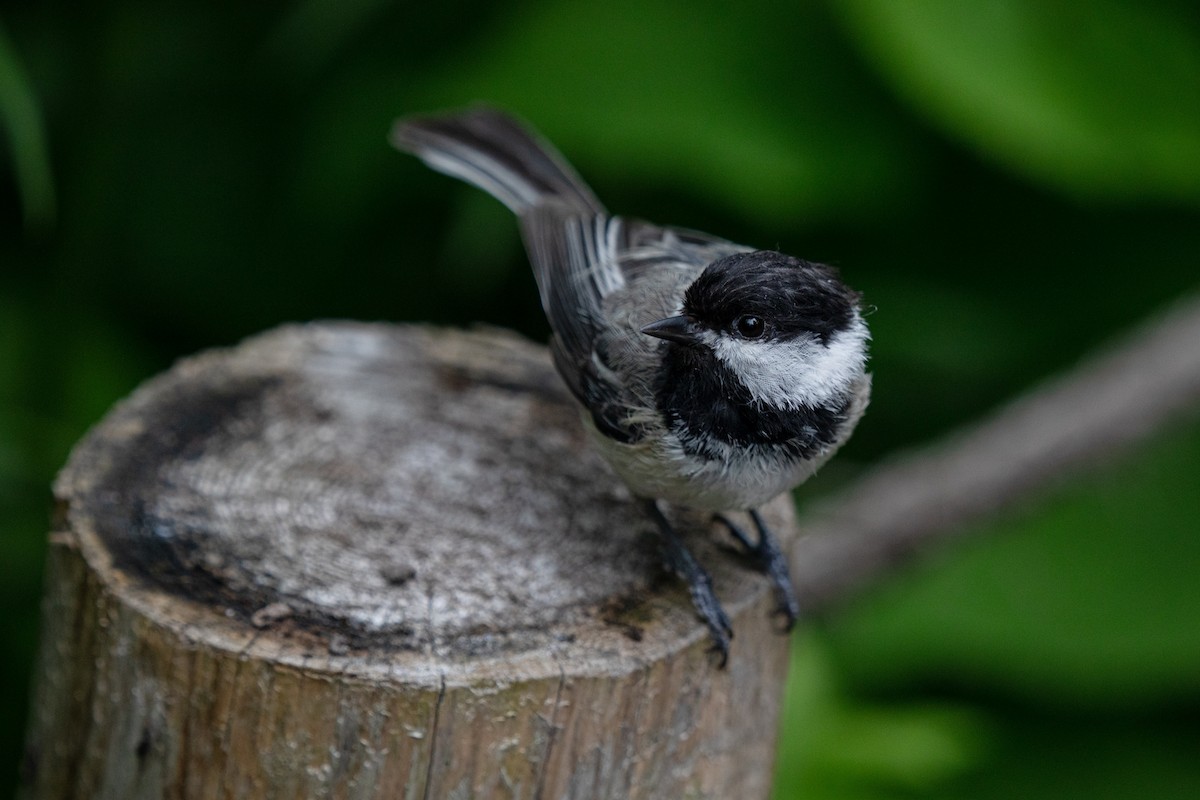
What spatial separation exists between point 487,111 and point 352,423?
3.02ft

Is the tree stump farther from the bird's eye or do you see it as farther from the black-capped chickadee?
the bird's eye

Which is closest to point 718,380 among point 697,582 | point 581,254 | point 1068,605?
point 697,582

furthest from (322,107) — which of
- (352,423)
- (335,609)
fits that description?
(335,609)

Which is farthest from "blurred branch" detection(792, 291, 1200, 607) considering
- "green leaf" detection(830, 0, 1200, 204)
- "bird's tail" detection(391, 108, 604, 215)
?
"bird's tail" detection(391, 108, 604, 215)

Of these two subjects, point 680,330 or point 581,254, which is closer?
point 680,330

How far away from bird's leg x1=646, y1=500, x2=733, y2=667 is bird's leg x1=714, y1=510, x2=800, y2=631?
140 millimetres

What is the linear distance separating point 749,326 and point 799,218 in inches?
75.1

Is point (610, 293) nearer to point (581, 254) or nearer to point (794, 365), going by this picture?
point (581, 254)

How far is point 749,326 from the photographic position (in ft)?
7.38

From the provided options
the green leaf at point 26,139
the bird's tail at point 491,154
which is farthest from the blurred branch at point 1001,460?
the green leaf at point 26,139

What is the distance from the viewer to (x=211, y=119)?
430cm

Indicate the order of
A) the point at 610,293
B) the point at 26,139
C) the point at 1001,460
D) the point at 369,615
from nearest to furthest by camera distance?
the point at 369,615, the point at 610,293, the point at 26,139, the point at 1001,460

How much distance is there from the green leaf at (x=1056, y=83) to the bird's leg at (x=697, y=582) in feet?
5.45

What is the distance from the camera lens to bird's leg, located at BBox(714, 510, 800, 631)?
97.7 inches
